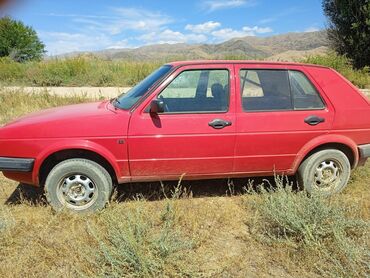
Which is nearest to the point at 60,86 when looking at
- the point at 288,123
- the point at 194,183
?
the point at 194,183

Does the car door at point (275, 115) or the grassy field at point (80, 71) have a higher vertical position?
the grassy field at point (80, 71)

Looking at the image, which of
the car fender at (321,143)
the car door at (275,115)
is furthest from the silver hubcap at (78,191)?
the car fender at (321,143)

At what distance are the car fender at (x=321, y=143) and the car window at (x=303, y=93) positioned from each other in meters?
Answer: 0.39

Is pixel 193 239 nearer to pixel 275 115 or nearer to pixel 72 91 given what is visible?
pixel 275 115

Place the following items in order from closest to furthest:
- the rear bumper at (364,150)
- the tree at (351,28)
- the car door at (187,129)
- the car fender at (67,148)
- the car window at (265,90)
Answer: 1. the car fender at (67,148)
2. the car door at (187,129)
3. the car window at (265,90)
4. the rear bumper at (364,150)
5. the tree at (351,28)

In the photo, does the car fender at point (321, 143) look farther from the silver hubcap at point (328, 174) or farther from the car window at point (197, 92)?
the car window at point (197, 92)

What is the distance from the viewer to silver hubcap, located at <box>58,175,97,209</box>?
410 cm

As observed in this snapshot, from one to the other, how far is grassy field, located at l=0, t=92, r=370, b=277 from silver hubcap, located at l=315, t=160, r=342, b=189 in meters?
0.24

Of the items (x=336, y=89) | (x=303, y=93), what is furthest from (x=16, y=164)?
(x=336, y=89)

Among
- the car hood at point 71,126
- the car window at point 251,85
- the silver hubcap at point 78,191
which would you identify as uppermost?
the car window at point 251,85

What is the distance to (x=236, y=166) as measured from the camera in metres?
4.37

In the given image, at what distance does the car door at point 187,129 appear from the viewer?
410 cm

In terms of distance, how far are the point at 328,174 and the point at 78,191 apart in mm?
3086

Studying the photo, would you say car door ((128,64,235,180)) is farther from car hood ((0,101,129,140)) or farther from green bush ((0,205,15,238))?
Answer: green bush ((0,205,15,238))
